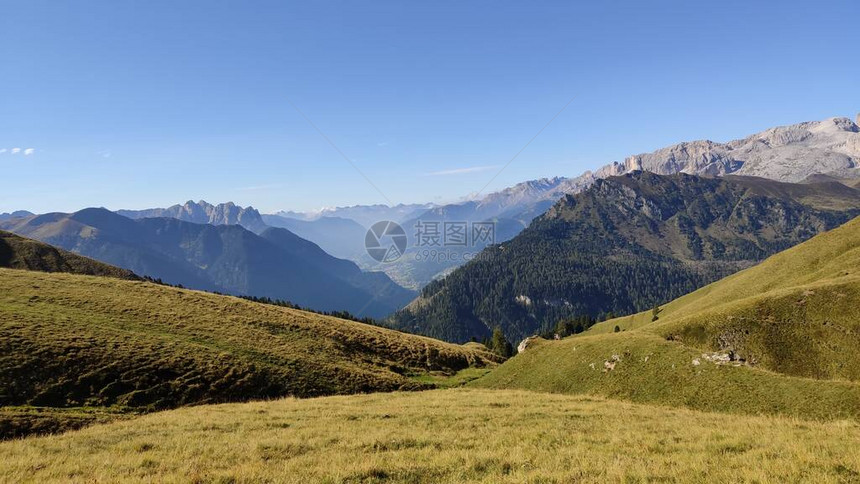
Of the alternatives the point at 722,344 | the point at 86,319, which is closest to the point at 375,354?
the point at 86,319

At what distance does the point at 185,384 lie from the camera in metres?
38.4

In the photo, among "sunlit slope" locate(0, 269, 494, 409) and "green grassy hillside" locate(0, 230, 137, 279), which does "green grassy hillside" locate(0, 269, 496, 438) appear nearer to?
"sunlit slope" locate(0, 269, 494, 409)

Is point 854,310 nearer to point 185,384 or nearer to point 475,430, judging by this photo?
point 475,430

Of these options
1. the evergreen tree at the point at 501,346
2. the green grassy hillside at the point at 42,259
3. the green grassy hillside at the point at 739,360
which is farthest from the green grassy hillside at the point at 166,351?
the green grassy hillside at the point at 42,259

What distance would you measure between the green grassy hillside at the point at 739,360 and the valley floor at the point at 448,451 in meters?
13.9

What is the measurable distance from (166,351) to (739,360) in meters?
56.5

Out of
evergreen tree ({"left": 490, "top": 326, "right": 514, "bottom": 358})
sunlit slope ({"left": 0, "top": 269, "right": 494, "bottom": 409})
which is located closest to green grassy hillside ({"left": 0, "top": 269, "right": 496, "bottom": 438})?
sunlit slope ({"left": 0, "top": 269, "right": 494, "bottom": 409})

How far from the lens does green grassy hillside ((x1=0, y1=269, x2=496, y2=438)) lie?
114 feet

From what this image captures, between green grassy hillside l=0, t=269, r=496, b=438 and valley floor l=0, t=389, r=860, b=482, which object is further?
green grassy hillside l=0, t=269, r=496, b=438

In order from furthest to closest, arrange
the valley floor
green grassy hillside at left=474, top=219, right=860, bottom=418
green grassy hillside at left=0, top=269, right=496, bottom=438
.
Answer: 1. green grassy hillside at left=0, top=269, right=496, bottom=438
2. green grassy hillside at left=474, top=219, right=860, bottom=418
3. the valley floor

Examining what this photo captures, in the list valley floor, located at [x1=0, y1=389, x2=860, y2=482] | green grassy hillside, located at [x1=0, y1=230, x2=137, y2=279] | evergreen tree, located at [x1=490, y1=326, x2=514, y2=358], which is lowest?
evergreen tree, located at [x1=490, y1=326, x2=514, y2=358]

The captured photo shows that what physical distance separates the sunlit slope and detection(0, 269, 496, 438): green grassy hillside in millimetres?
115

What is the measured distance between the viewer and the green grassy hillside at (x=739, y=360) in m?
30.0

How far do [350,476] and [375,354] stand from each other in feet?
183
